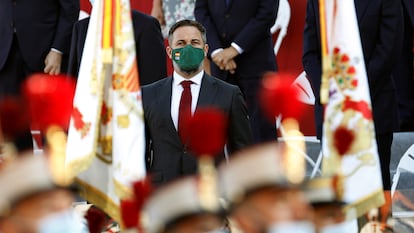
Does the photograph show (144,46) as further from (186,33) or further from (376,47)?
(376,47)

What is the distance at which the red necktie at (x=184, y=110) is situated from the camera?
5.28 metres

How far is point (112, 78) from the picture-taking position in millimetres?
4457

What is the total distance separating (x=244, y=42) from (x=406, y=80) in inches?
46.9

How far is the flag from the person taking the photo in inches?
163

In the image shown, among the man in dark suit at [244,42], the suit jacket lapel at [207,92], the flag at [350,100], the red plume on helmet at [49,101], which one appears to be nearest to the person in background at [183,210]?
the red plume on helmet at [49,101]

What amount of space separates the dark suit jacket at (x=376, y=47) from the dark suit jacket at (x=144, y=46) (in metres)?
0.79

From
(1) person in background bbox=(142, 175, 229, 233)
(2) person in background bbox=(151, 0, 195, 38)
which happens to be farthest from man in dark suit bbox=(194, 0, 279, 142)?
(1) person in background bbox=(142, 175, 229, 233)

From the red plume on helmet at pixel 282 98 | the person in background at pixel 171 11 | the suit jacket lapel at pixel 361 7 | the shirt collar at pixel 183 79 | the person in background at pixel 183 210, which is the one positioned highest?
the red plume on helmet at pixel 282 98

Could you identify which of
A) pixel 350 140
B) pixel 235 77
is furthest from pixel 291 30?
pixel 350 140

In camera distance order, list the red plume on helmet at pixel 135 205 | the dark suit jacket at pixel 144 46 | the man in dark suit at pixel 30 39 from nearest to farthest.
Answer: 1. the red plume on helmet at pixel 135 205
2. the dark suit jacket at pixel 144 46
3. the man in dark suit at pixel 30 39

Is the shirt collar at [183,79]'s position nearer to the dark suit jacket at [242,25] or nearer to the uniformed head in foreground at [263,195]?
the dark suit jacket at [242,25]

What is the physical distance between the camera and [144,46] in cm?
596

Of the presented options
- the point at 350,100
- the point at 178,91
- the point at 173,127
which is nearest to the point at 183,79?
the point at 178,91

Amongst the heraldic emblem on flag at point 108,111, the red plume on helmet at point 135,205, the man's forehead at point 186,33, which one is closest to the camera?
the red plume on helmet at point 135,205
